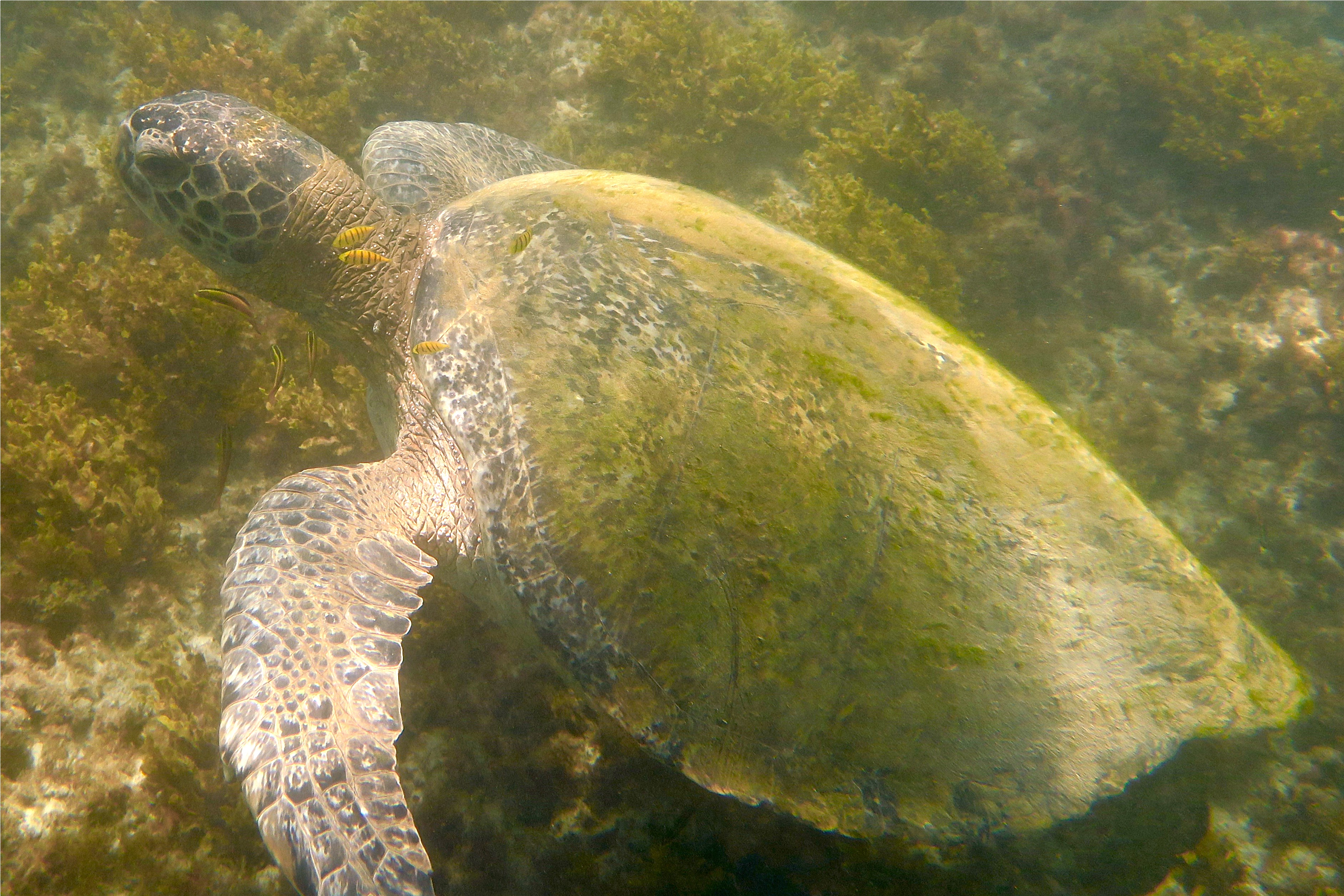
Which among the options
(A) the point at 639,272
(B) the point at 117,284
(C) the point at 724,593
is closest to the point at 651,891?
(C) the point at 724,593

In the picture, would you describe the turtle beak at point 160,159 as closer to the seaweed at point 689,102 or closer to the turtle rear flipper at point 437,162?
the turtle rear flipper at point 437,162

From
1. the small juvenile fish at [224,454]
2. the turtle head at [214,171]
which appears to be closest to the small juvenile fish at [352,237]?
the turtle head at [214,171]

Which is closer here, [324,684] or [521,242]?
[324,684]

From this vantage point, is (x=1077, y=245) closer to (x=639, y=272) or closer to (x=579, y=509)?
(x=639, y=272)

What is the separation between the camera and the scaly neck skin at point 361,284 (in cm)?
243

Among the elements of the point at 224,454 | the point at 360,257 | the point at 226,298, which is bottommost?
the point at 224,454

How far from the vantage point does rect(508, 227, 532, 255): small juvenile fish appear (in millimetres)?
2143

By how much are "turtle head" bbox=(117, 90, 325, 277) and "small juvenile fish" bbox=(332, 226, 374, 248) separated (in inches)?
13.5

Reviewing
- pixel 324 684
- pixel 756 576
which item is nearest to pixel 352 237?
pixel 324 684

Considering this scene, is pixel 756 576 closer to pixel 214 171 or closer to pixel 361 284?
Result: pixel 361 284

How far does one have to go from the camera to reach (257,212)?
8.08 ft

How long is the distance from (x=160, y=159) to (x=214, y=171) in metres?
0.23

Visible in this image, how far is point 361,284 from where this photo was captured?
2.66m

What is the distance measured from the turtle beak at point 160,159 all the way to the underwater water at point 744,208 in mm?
601
